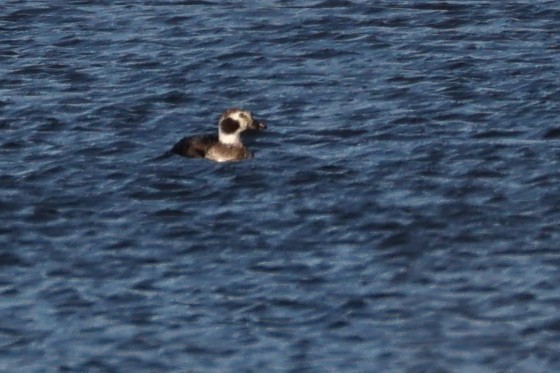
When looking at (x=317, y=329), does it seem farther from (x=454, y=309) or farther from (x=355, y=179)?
(x=355, y=179)

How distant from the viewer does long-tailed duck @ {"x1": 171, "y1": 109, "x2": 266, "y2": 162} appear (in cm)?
2156

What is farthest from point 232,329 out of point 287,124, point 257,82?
point 257,82

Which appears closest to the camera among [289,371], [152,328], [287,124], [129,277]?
[289,371]

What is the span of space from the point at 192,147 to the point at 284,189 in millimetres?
1846

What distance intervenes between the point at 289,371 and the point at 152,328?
5.32 feet

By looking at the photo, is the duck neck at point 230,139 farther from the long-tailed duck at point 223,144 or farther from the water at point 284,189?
the water at point 284,189

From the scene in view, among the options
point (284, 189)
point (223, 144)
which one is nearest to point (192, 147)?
point (223, 144)

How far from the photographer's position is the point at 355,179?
Result: 20.3 m

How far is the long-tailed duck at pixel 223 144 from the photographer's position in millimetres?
21562

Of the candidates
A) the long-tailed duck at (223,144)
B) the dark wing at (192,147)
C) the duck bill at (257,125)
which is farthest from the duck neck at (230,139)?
the duck bill at (257,125)

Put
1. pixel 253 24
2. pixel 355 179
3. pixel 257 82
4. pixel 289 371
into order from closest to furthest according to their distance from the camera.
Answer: pixel 289 371 → pixel 355 179 → pixel 257 82 → pixel 253 24

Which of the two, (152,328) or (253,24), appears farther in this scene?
(253,24)

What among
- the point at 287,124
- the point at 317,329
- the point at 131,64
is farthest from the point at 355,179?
the point at 131,64

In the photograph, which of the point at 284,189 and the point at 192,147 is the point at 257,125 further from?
the point at 284,189
